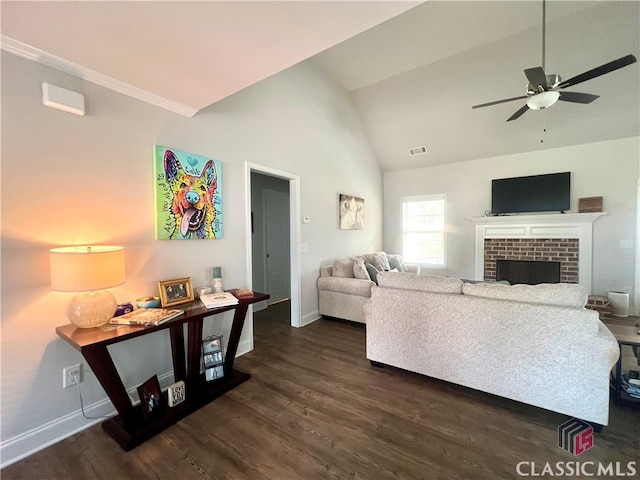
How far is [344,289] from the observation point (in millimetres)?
3977

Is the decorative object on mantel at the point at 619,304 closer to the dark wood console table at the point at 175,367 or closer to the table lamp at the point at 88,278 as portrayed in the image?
the dark wood console table at the point at 175,367

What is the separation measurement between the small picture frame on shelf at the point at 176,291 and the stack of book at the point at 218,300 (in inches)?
5.4

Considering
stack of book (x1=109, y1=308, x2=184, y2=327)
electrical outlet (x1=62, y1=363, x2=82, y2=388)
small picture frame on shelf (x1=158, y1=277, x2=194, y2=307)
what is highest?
small picture frame on shelf (x1=158, y1=277, x2=194, y2=307)

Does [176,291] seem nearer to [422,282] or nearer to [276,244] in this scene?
[422,282]

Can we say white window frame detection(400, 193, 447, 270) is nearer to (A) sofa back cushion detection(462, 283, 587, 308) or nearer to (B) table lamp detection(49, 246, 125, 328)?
(A) sofa back cushion detection(462, 283, 587, 308)

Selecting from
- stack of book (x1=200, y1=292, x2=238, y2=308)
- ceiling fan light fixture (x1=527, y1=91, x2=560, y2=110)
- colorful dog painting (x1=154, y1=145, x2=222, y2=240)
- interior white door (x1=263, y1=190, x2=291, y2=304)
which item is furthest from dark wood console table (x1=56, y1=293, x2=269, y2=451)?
ceiling fan light fixture (x1=527, y1=91, x2=560, y2=110)

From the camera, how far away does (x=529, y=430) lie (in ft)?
5.97

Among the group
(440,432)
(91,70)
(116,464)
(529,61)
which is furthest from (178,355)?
(529,61)

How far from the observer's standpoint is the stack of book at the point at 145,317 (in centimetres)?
177

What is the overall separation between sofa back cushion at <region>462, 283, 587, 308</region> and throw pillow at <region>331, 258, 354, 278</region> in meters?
2.19

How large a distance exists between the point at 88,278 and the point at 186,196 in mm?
1083

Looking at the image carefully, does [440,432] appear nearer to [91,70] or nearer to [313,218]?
[313,218]

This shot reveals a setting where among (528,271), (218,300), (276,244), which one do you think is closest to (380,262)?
(276,244)

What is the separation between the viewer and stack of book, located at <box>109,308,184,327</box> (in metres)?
1.77
